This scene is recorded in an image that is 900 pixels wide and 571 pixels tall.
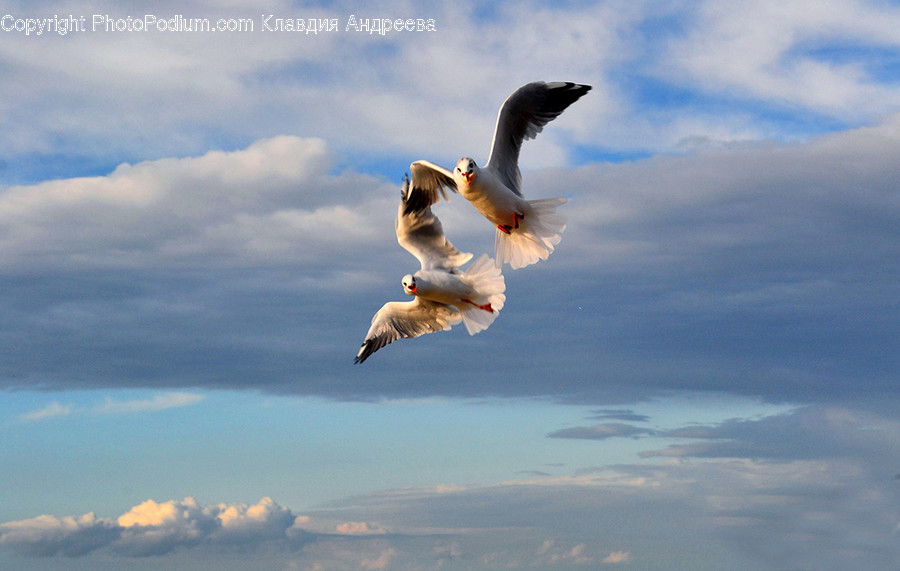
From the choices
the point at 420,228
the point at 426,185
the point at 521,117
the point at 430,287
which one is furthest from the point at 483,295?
the point at 521,117

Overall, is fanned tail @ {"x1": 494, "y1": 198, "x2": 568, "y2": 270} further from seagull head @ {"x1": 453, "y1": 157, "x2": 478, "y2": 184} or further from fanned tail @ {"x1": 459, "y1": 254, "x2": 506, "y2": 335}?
seagull head @ {"x1": 453, "y1": 157, "x2": 478, "y2": 184}

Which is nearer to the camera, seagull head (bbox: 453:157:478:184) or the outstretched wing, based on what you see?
seagull head (bbox: 453:157:478:184)

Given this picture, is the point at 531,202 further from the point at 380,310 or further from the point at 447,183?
the point at 380,310

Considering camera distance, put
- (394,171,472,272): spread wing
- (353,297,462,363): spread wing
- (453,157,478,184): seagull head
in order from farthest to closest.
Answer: (394,171,472,272): spread wing, (353,297,462,363): spread wing, (453,157,478,184): seagull head

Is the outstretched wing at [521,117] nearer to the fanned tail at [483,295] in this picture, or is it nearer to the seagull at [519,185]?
the seagull at [519,185]

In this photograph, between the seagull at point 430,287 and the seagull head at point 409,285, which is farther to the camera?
the seagull at point 430,287

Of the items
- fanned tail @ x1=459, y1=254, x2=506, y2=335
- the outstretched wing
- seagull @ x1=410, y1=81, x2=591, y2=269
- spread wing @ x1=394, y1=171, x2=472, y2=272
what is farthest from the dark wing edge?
fanned tail @ x1=459, y1=254, x2=506, y2=335

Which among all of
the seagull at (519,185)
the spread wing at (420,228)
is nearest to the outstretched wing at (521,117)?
the seagull at (519,185)

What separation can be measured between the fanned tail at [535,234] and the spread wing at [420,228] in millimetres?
2075

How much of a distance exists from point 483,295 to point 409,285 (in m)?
1.89

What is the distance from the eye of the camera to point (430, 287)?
23547 mm

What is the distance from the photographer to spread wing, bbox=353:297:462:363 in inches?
961

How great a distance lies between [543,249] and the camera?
2306 cm

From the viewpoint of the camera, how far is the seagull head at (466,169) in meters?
21.7
